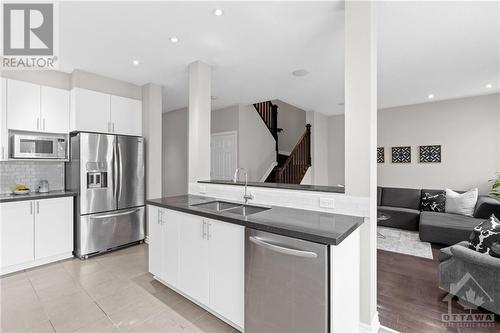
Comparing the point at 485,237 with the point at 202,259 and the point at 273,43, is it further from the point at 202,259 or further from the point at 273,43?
the point at 273,43

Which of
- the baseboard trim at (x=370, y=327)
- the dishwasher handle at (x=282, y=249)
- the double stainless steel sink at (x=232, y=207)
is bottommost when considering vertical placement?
the baseboard trim at (x=370, y=327)

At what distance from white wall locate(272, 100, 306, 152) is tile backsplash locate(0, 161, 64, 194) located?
5.66 m

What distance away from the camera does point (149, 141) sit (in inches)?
161

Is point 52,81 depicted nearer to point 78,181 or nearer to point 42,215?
point 78,181

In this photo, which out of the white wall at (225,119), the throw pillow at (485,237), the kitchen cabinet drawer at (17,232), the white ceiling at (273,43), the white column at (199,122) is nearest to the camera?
the throw pillow at (485,237)

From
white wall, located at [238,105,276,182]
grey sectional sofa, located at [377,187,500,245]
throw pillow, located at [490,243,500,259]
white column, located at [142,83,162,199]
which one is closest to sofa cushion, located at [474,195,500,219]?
grey sectional sofa, located at [377,187,500,245]

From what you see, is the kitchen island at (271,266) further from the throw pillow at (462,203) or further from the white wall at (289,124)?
the white wall at (289,124)

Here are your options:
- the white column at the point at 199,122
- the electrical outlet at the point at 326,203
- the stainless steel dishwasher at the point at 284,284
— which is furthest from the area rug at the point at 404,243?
the white column at the point at 199,122

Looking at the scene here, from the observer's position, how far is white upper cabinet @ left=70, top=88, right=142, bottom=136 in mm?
3514

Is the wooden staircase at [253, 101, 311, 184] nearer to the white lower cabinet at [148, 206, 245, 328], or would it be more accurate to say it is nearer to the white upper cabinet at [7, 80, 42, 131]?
the white lower cabinet at [148, 206, 245, 328]

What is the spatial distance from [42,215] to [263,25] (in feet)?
12.3

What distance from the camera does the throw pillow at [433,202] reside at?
470 centimetres

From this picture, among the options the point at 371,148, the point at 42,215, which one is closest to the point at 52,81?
the point at 42,215

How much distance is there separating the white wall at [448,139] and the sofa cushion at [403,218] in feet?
3.31
